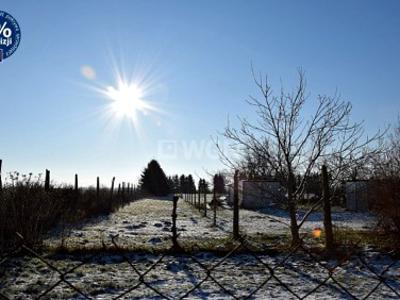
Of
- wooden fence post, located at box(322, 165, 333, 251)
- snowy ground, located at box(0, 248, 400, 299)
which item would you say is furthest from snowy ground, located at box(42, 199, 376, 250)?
wooden fence post, located at box(322, 165, 333, 251)

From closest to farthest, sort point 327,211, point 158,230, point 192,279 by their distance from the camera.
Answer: point 192,279
point 327,211
point 158,230

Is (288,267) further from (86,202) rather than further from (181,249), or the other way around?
(86,202)

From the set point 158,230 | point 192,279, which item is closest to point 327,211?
point 192,279

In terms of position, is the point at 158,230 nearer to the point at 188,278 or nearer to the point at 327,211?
the point at 327,211

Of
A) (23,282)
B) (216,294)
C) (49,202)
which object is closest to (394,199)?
(216,294)

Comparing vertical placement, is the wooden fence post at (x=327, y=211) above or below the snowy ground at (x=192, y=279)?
above

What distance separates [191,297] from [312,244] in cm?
522

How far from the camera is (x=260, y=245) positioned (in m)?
9.61

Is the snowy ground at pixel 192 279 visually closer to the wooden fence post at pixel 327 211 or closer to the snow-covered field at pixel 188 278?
the snow-covered field at pixel 188 278

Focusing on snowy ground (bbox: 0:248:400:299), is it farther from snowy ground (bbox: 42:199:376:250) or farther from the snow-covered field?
snowy ground (bbox: 42:199:376:250)

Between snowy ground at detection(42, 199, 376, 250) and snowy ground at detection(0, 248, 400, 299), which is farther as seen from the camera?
snowy ground at detection(42, 199, 376, 250)

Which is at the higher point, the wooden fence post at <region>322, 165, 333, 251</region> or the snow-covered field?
the wooden fence post at <region>322, 165, 333, 251</region>

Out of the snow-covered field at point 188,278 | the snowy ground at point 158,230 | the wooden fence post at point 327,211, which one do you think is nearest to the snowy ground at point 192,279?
the snow-covered field at point 188,278

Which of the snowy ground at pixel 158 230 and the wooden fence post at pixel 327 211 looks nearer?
the wooden fence post at pixel 327 211
